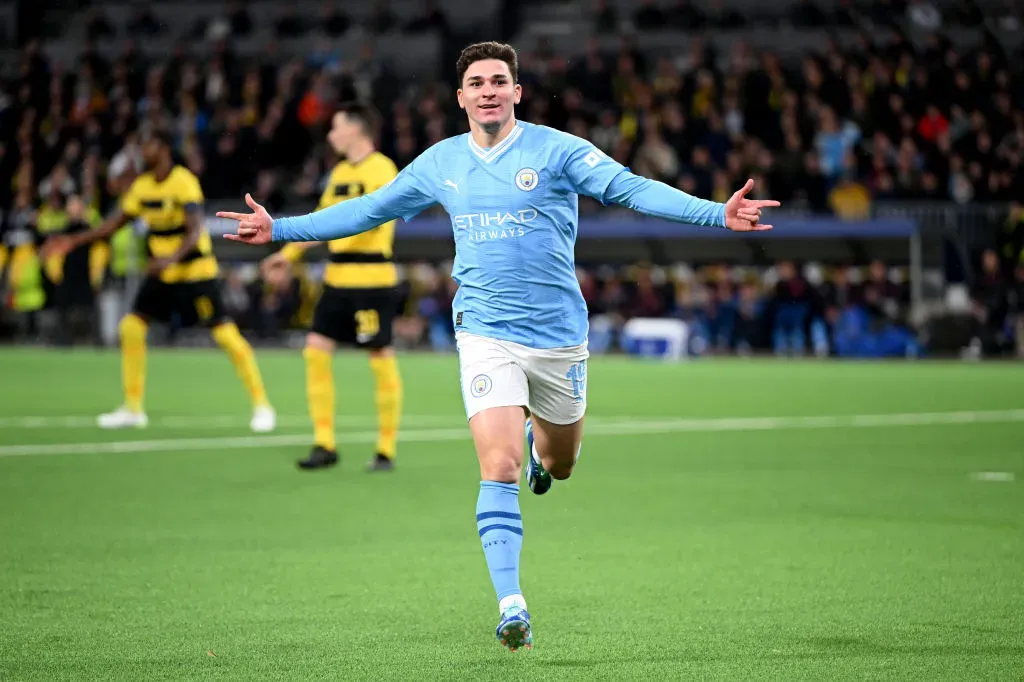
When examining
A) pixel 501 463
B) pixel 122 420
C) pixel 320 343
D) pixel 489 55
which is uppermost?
pixel 489 55

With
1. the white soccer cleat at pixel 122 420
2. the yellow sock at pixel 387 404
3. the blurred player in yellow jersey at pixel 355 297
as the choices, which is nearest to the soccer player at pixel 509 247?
the blurred player in yellow jersey at pixel 355 297

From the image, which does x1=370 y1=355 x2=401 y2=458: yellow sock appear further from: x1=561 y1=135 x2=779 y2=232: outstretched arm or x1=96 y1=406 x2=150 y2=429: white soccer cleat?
x1=561 y1=135 x2=779 y2=232: outstretched arm

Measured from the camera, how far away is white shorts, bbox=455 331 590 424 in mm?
6574

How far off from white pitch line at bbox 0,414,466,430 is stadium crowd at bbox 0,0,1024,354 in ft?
39.7

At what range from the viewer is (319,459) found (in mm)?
12141

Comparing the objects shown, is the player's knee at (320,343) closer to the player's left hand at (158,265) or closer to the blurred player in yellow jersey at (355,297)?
the blurred player in yellow jersey at (355,297)

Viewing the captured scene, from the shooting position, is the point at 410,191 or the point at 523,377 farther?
the point at 410,191

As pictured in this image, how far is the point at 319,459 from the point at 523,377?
5694mm

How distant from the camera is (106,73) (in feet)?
124

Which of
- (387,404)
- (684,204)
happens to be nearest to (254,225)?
(684,204)

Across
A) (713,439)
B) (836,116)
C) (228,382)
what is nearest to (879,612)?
(713,439)

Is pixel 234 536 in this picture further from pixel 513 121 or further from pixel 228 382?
pixel 228 382

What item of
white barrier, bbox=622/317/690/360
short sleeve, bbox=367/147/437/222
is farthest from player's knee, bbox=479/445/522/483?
white barrier, bbox=622/317/690/360

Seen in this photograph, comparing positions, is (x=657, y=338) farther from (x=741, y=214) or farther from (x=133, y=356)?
(x=741, y=214)
